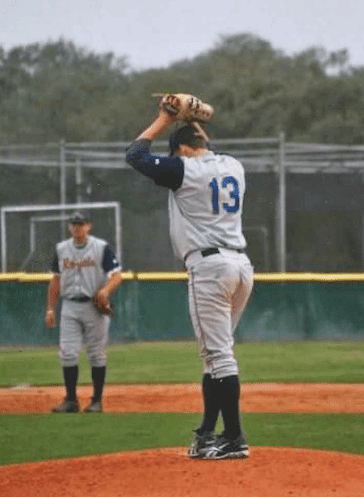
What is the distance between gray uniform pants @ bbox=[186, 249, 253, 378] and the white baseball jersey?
83 mm

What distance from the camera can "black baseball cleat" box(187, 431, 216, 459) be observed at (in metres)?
6.11

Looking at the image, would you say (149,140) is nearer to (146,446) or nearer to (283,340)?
(146,446)

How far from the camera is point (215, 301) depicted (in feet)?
19.8

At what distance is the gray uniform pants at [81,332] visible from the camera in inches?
388

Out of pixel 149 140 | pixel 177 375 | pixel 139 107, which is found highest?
pixel 139 107

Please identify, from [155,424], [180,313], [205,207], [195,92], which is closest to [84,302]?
[155,424]

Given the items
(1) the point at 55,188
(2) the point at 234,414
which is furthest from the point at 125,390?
(1) the point at 55,188

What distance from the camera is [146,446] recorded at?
7.66 meters

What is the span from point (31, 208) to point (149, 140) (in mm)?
14608

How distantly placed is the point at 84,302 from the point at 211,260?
4.11 metres

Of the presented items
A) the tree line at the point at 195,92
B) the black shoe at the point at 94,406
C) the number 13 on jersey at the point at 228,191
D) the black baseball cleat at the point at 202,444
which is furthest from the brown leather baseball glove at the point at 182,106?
the tree line at the point at 195,92

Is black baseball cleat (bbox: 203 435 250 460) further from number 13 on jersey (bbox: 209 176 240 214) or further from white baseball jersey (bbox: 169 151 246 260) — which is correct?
number 13 on jersey (bbox: 209 176 240 214)

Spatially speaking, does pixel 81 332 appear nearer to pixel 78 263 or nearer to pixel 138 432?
pixel 78 263

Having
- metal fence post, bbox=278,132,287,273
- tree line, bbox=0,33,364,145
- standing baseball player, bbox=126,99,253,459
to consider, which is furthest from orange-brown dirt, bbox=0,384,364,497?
tree line, bbox=0,33,364,145
